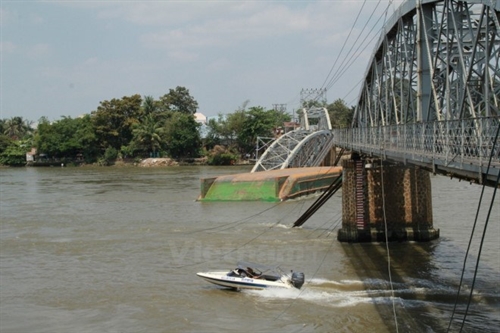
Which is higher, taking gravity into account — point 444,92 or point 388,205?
point 444,92

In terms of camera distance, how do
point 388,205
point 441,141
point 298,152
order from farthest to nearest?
point 298,152 < point 388,205 < point 441,141

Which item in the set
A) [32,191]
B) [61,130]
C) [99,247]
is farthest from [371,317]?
[61,130]

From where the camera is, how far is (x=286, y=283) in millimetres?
20609

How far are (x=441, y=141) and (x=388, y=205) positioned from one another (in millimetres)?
13402

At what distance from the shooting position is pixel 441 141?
15.2 m

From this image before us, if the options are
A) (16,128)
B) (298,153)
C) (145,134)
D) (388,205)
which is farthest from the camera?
(16,128)

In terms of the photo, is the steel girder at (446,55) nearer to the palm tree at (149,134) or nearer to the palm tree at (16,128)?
the palm tree at (149,134)

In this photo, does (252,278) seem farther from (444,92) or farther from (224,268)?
(444,92)

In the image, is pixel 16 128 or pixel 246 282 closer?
pixel 246 282

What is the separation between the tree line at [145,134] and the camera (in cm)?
11110

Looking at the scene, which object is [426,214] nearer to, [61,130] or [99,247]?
[99,247]

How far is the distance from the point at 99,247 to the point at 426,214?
49.3 ft

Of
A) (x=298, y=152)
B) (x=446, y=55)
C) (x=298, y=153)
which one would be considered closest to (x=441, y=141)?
(x=446, y=55)

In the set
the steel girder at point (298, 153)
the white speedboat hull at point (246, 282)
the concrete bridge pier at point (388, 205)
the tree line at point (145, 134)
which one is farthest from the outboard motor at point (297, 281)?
the tree line at point (145, 134)
